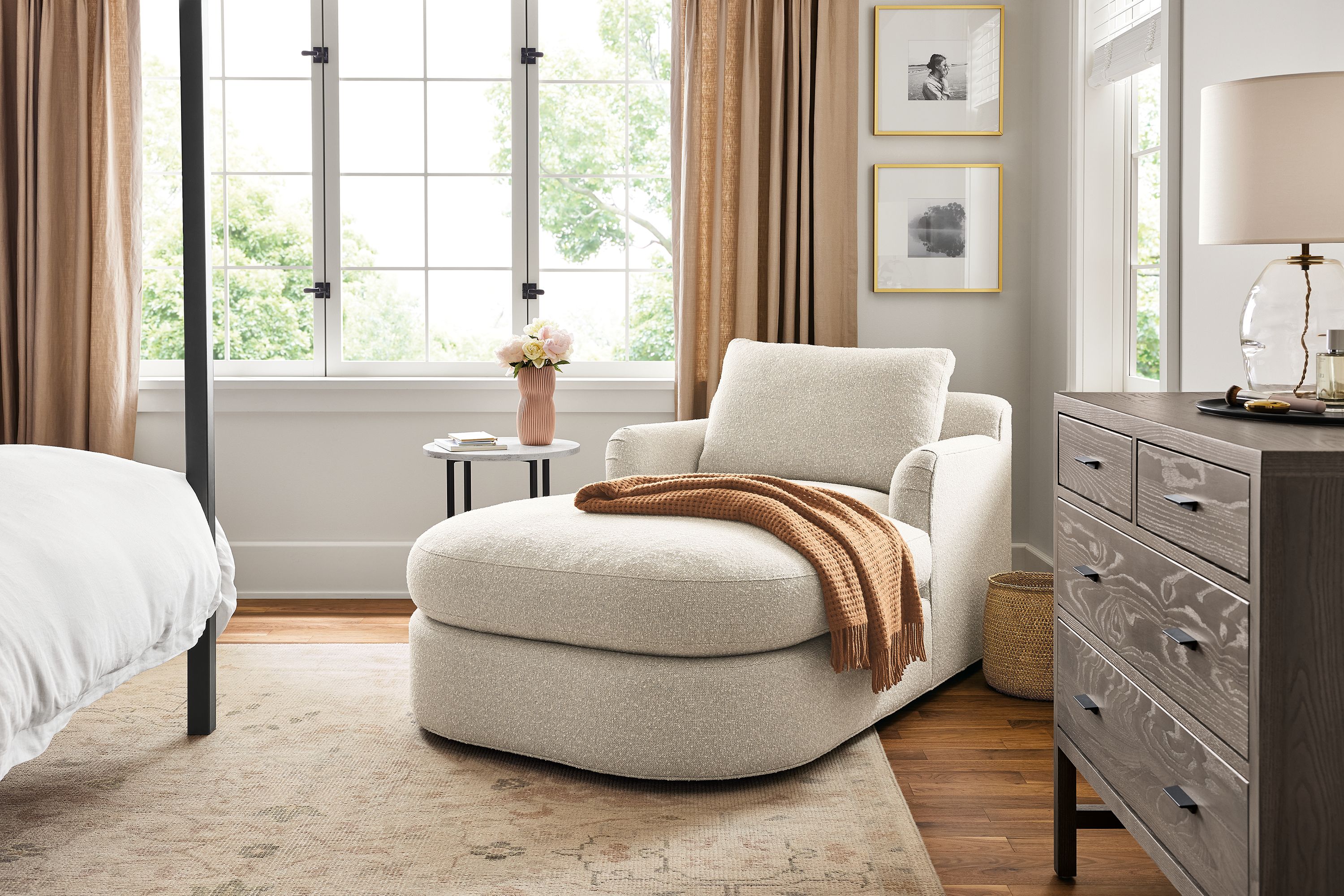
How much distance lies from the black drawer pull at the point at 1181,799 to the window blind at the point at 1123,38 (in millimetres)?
2048

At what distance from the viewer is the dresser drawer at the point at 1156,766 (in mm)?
1297

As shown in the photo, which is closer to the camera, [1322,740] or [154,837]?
[1322,740]

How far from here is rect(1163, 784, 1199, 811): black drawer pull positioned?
1383mm

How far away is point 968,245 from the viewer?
393cm

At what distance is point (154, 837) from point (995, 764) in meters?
1.66

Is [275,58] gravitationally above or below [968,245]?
above

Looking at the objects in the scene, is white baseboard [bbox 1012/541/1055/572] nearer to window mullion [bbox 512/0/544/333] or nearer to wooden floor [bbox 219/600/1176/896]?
wooden floor [bbox 219/600/1176/896]

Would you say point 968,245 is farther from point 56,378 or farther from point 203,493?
point 56,378

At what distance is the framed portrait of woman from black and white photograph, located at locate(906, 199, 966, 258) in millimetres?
241

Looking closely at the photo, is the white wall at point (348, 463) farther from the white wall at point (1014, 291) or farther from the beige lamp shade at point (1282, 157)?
the beige lamp shade at point (1282, 157)

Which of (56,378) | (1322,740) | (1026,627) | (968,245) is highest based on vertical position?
(968,245)

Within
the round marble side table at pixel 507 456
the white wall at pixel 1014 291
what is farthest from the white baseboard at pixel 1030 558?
the round marble side table at pixel 507 456

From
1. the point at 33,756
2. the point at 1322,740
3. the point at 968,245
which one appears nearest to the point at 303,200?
the point at 968,245

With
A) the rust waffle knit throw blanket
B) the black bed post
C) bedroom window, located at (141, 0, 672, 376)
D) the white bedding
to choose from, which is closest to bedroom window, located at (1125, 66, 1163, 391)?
the rust waffle knit throw blanket
